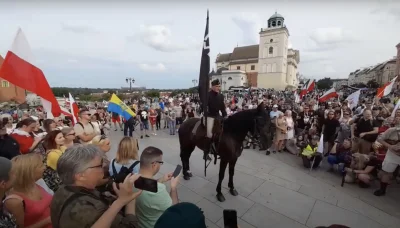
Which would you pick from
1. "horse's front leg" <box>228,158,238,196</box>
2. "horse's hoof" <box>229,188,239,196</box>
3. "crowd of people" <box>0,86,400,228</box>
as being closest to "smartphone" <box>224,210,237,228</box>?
"crowd of people" <box>0,86,400,228</box>

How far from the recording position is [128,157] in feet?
10.1

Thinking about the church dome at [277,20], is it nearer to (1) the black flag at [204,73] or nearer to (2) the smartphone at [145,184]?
(1) the black flag at [204,73]

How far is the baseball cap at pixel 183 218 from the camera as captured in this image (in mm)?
1056

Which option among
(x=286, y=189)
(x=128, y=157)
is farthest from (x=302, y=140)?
(x=128, y=157)

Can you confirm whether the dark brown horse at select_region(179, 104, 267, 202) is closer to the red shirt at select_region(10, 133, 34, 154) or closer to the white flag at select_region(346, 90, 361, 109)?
the red shirt at select_region(10, 133, 34, 154)

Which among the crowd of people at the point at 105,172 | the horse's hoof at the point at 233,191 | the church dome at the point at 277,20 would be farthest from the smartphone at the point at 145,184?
the church dome at the point at 277,20

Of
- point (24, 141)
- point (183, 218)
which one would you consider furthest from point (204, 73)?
point (24, 141)

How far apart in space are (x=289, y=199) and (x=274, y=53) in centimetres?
7134

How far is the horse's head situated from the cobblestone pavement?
1452 mm

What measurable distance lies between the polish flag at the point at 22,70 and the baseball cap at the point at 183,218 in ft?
14.7

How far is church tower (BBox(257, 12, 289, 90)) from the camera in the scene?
2613 inches

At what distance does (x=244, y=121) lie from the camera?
471cm

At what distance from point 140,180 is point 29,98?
2319 inches

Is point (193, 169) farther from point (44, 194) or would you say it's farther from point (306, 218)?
point (44, 194)
